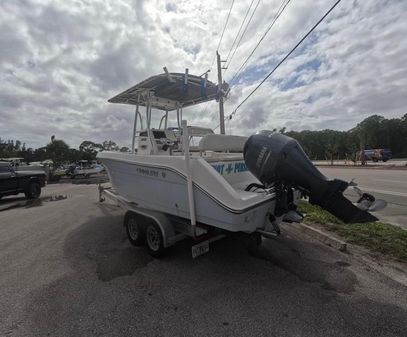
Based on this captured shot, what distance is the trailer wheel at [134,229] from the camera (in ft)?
15.6

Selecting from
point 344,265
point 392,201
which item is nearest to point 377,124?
point 392,201

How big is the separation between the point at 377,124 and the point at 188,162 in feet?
280

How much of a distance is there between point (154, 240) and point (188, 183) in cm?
137

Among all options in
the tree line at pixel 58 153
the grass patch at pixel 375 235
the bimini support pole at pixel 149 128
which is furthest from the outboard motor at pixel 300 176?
the tree line at pixel 58 153

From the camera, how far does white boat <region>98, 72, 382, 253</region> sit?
352cm

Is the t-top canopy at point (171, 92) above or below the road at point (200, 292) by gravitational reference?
above

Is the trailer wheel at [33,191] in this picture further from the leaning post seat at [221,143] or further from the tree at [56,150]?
the tree at [56,150]

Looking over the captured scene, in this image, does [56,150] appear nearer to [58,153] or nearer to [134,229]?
[58,153]

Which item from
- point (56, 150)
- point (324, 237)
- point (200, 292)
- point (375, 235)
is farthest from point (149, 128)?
point (56, 150)

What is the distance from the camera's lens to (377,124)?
246 feet

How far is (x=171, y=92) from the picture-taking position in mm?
6660

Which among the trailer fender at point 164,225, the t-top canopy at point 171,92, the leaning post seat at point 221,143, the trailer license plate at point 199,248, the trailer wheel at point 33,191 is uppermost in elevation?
the t-top canopy at point 171,92

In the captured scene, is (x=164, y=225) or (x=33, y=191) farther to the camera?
(x=33, y=191)

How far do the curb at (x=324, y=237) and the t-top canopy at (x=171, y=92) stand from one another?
3886mm
